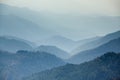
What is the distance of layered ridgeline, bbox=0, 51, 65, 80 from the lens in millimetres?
6711

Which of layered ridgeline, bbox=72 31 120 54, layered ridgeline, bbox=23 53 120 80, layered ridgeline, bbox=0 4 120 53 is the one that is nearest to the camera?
layered ridgeline, bbox=23 53 120 80

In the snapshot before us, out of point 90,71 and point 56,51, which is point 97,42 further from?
point 56,51

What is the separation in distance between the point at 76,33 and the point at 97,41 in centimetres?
48

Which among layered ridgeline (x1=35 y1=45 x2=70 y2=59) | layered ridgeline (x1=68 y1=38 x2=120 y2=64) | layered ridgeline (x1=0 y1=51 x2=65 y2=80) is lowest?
layered ridgeline (x1=0 y1=51 x2=65 y2=80)

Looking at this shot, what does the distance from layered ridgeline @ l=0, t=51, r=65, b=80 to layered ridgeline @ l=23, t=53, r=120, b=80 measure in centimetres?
14

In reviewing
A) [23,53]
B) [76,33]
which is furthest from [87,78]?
[23,53]

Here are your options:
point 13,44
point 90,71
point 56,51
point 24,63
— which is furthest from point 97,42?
point 13,44

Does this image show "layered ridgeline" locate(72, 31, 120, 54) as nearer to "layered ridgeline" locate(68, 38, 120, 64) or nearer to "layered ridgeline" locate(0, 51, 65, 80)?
"layered ridgeline" locate(68, 38, 120, 64)

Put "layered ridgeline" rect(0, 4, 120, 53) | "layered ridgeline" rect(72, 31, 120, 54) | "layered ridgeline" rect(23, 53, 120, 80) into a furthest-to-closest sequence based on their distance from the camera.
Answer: "layered ridgeline" rect(0, 4, 120, 53), "layered ridgeline" rect(72, 31, 120, 54), "layered ridgeline" rect(23, 53, 120, 80)

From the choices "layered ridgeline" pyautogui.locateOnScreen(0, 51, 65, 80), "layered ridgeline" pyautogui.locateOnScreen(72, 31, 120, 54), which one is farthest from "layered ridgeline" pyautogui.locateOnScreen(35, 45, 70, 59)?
"layered ridgeline" pyautogui.locateOnScreen(72, 31, 120, 54)

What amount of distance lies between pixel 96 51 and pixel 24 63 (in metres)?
1.58

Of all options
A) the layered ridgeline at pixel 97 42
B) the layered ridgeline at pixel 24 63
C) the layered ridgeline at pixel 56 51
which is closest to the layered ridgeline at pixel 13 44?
the layered ridgeline at pixel 24 63

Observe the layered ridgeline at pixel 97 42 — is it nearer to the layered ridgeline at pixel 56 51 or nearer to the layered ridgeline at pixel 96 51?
the layered ridgeline at pixel 96 51

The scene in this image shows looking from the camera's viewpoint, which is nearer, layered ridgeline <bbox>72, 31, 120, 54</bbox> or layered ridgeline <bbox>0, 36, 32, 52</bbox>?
layered ridgeline <bbox>72, 31, 120, 54</bbox>
